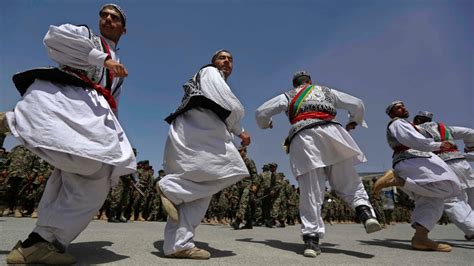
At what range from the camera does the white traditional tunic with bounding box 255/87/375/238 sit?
3.13 metres

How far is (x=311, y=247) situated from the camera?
2906mm

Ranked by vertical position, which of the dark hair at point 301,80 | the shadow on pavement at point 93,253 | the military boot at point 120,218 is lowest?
the military boot at point 120,218

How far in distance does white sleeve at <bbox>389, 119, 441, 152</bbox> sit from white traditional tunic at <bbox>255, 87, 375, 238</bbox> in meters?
0.82

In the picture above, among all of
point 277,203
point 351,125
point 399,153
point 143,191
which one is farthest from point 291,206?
point 351,125

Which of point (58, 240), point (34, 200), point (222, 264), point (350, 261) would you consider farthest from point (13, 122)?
point (34, 200)

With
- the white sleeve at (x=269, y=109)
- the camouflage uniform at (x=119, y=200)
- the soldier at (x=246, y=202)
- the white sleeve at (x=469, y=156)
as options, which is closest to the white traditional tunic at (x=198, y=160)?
the white sleeve at (x=269, y=109)

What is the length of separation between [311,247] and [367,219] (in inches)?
22.9

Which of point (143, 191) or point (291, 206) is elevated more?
point (143, 191)

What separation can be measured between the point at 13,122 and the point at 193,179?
51.6 inches

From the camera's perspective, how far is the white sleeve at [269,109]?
3578 millimetres

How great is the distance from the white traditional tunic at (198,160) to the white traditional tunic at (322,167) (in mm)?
741

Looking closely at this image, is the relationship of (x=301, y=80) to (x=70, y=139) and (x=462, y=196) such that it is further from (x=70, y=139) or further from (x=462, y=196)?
(x=462, y=196)

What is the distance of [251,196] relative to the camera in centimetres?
940

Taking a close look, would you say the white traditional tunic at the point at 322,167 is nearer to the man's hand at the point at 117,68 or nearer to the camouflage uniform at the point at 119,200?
the man's hand at the point at 117,68
